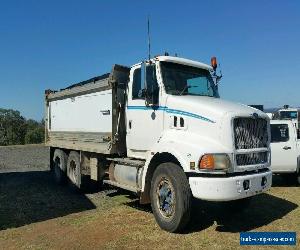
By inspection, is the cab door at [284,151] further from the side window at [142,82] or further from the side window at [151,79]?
the side window at [151,79]

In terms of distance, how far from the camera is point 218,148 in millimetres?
7172

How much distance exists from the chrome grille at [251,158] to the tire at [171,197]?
1.05 metres

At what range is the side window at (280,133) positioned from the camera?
12211 mm

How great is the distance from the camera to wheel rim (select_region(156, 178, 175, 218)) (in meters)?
7.61

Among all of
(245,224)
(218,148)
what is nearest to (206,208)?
(245,224)

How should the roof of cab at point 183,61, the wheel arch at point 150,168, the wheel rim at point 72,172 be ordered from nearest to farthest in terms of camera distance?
the wheel arch at point 150,168 → the roof of cab at point 183,61 → the wheel rim at point 72,172

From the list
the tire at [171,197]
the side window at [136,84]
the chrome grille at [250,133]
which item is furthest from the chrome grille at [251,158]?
the side window at [136,84]

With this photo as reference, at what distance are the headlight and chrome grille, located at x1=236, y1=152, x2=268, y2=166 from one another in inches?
15.4

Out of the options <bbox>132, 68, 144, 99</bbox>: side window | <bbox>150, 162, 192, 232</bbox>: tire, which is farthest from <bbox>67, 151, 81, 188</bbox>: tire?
<bbox>150, 162, 192, 232</bbox>: tire

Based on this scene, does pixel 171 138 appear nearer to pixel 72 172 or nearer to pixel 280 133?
pixel 280 133

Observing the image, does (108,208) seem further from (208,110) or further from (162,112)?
(208,110)

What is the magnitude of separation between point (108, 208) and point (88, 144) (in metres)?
2.35

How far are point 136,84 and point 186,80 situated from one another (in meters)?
1.19

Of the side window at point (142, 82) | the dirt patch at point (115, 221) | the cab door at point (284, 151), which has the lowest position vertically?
the dirt patch at point (115, 221)
